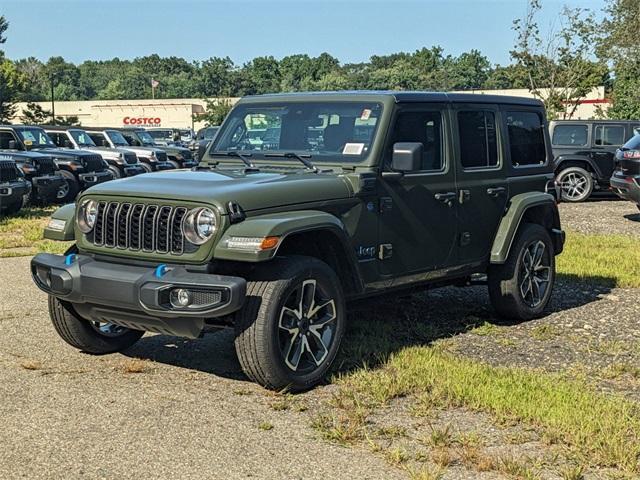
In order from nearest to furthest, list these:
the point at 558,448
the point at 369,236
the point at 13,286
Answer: the point at 558,448 < the point at 369,236 < the point at 13,286

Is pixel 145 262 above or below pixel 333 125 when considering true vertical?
below

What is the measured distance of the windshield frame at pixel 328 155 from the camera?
6.20m

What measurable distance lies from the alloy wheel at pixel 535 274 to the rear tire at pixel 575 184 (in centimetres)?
1285

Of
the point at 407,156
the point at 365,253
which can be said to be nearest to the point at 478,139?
the point at 407,156

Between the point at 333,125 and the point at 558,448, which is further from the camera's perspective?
the point at 333,125

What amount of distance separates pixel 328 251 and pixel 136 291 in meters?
1.37

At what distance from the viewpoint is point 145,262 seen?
5.46 m

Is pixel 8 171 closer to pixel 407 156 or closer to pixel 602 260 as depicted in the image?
pixel 602 260

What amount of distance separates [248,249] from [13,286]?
488 cm

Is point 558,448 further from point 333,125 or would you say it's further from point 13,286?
point 13,286

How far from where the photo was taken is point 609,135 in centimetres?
2011

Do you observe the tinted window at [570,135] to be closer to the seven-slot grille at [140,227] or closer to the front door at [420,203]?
the front door at [420,203]

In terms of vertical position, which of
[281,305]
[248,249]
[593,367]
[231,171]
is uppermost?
[231,171]

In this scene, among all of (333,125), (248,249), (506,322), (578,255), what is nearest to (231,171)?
(333,125)
